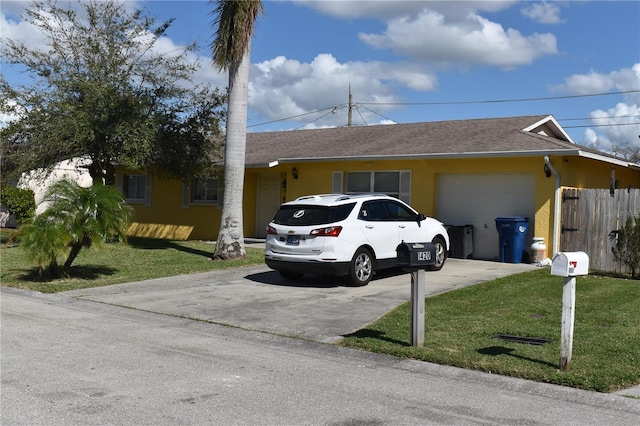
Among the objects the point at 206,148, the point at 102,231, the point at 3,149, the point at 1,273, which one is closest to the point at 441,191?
the point at 206,148

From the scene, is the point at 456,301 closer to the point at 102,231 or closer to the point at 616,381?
the point at 616,381

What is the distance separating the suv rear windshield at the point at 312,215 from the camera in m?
12.2

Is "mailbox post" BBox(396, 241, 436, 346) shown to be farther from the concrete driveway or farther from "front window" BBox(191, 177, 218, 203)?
"front window" BBox(191, 177, 218, 203)

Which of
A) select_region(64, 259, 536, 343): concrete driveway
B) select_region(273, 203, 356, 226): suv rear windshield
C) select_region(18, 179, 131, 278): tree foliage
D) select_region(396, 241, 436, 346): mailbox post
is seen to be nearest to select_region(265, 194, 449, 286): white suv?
select_region(273, 203, 356, 226): suv rear windshield

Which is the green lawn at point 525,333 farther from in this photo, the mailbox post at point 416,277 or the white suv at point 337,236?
the white suv at point 337,236

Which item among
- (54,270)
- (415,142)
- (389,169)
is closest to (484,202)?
(389,169)

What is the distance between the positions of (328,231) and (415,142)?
7790 mm

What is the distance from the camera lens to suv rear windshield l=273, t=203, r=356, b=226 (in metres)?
12.2

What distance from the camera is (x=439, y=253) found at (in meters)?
14.3

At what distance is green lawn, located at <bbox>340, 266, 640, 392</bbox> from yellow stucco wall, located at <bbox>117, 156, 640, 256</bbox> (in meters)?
4.00

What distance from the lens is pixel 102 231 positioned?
493 inches

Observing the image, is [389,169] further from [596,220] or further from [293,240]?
[293,240]

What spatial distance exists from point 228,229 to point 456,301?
23.9 ft

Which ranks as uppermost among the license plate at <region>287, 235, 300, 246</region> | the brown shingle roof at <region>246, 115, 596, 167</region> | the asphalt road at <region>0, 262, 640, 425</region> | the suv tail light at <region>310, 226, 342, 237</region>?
the brown shingle roof at <region>246, 115, 596, 167</region>
